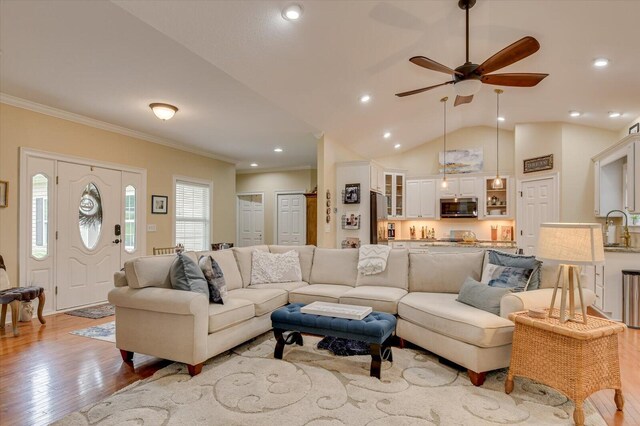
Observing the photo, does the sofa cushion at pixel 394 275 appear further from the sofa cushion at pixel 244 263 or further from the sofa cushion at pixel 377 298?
the sofa cushion at pixel 244 263

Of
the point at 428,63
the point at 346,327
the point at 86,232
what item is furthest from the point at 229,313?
the point at 86,232

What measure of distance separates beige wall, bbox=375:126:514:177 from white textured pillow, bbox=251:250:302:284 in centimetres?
490

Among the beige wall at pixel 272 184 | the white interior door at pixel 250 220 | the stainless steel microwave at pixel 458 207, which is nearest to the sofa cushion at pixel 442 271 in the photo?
the stainless steel microwave at pixel 458 207

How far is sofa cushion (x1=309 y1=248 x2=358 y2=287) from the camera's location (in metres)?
4.12

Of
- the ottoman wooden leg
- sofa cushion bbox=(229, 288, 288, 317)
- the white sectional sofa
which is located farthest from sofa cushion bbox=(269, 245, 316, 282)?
the ottoman wooden leg

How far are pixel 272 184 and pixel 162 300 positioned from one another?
22.7 ft

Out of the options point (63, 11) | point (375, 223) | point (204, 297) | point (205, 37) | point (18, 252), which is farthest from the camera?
point (375, 223)

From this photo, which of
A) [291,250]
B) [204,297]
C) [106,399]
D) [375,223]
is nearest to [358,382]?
[204,297]

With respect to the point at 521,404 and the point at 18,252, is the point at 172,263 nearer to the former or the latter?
the point at 18,252

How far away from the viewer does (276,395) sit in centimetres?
237

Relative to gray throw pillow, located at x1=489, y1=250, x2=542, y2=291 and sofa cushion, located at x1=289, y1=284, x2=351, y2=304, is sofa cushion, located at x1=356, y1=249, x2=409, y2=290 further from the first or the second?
gray throw pillow, located at x1=489, y1=250, x2=542, y2=291

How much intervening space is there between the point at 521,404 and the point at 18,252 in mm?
5499

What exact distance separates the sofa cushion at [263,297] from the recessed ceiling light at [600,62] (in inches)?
168

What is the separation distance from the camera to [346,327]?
268cm
